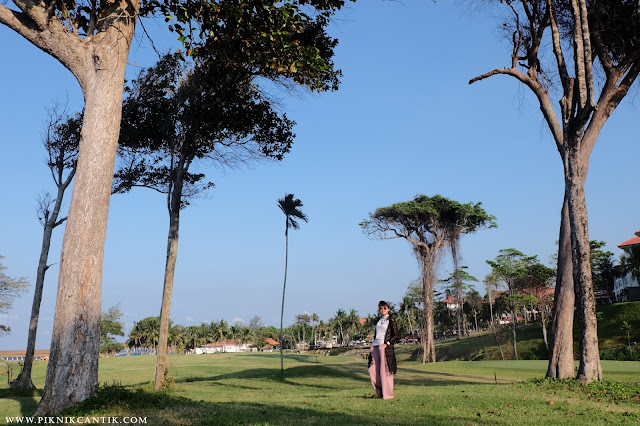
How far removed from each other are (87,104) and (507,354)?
50011mm

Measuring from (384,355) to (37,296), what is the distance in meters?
15.4

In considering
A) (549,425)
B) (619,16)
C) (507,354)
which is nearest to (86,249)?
(549,425)

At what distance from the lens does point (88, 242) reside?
25.2 feet

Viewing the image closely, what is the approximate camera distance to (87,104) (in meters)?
8.28

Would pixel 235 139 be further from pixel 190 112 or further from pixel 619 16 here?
pixel 619 16

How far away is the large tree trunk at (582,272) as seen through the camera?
12.4m

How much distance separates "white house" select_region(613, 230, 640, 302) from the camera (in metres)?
58.4

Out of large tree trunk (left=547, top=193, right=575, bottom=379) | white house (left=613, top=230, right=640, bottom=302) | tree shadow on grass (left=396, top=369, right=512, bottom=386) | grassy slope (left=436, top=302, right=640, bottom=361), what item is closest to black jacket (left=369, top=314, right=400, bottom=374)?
large tree trunk (left=547, top=193, right=575, bottom=379)

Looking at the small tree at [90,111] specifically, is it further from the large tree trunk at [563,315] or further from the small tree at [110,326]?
the small tree at [110,326]

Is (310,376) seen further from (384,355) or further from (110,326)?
(110,326)

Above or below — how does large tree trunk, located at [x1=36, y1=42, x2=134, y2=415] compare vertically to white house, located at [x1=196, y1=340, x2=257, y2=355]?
above

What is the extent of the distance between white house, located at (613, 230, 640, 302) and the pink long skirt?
60866 millimetres

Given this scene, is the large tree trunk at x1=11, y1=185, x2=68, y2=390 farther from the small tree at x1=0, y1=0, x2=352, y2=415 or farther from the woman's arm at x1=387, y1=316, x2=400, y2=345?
the woman's arm at x1=387, y1=316, x2=400, y2=345

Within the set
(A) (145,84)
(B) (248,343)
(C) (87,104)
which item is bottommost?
(B) (248,343)
